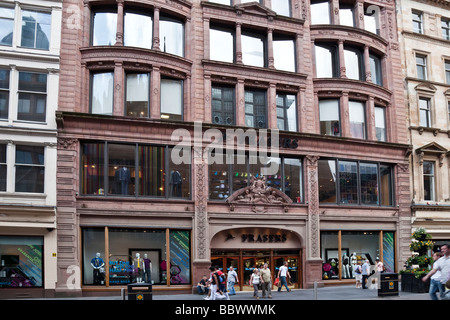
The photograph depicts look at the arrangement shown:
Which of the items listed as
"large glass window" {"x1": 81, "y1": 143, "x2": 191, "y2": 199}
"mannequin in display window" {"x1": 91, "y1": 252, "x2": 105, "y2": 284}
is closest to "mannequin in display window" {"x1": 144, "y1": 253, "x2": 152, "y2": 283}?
"mannequin in display window" {"x1": 91, "y1": 252, "x2": 105, "y2": 284}

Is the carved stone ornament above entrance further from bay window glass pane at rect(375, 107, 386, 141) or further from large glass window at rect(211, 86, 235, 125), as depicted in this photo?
bay window glass pane at rect(375, 107, 386, 141)

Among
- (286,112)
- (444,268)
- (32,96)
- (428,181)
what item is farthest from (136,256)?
(428,181)

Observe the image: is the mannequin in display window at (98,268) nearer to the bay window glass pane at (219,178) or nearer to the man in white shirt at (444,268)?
the bay window glass pane at (219,178)

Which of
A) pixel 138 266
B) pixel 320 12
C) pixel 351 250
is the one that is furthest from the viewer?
pixel 320 12

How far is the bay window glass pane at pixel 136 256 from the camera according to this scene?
87.6 ft

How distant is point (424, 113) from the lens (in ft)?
122

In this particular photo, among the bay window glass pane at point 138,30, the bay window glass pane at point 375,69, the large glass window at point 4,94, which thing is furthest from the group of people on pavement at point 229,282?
the bay window glass pane at point 375,69

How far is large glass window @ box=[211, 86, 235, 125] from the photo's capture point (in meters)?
30.2

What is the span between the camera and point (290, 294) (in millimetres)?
26953

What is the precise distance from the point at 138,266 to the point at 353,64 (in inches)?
782

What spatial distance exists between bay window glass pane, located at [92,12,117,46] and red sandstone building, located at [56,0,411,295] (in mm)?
87

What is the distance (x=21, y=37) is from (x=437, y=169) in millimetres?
28715

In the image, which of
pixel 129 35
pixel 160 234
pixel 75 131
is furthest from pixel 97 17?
pixel 160 234

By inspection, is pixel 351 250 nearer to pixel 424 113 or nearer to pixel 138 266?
pixel 424 113
